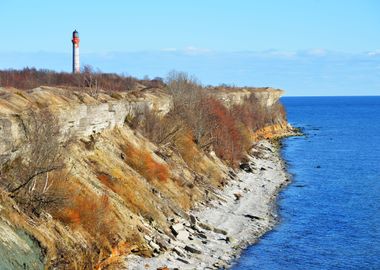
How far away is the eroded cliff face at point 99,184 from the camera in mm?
26750

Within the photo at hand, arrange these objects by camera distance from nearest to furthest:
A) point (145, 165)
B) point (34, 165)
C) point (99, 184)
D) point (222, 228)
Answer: point (34, 165), point (99, 184), point (222, 228), point (145, 165)

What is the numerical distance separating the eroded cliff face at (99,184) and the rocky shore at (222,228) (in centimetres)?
82

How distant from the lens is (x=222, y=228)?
41.1m

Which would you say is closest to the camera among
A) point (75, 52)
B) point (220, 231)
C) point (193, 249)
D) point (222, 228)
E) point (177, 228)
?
point (193, 249)

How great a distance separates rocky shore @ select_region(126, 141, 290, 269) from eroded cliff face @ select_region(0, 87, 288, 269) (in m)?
0.82

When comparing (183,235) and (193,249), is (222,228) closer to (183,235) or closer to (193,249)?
(183,235)

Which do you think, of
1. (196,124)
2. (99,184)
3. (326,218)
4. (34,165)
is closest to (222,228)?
(99,184)

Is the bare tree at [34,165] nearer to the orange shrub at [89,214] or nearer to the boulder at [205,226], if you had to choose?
the orange shrub at [89,214]

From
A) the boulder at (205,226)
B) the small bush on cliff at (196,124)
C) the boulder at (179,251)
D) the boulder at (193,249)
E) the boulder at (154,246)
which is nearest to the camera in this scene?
the boulder at (154,246)

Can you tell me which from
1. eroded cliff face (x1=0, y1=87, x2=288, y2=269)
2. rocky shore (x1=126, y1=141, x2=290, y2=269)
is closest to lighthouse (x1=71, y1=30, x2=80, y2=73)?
eroded cliff face (x1=0, y1=87, x2=288, y2=269)

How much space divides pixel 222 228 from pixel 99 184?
9.95 metres

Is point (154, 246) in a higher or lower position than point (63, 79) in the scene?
lower

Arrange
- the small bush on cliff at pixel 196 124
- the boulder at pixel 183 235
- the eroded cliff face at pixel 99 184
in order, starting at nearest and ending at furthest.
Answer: the eroded cliff face at pixel 99 184, the boulder at pixel 183 235, the small bush on cliff at pixel 196 124

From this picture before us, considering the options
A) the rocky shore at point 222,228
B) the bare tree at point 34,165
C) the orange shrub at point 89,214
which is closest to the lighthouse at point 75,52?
the rocky shore at point 222,228
